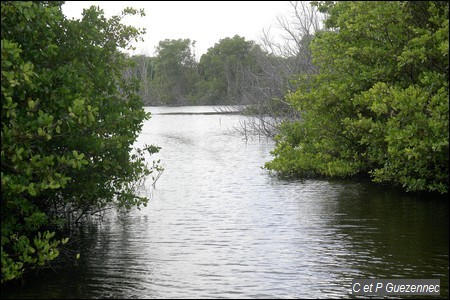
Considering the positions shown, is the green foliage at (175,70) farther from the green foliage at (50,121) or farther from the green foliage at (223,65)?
the green foliage at (50,121)

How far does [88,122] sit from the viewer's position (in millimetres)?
11070

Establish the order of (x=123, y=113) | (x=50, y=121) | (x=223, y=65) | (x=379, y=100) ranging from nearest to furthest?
(x=50, y=121)
(x=123, y=113)
(x=379, y=100)
(x=223, y=65)

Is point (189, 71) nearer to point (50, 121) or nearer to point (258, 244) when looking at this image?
point (258, 244)

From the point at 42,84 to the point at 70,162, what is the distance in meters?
1.74

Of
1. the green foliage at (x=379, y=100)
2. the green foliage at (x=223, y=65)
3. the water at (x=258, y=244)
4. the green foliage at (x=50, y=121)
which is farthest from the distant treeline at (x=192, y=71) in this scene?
the green foliage at (x=50, y=121)

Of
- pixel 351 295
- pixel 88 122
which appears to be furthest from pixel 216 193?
pixel 351 295

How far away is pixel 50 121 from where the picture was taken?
31.3 ft

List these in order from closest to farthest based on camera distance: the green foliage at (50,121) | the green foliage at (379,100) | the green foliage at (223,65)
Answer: the green foliage at (50,121) < the green foliage at (379,100) < the green foliage at (223,65)

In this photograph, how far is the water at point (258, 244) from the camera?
10.2m

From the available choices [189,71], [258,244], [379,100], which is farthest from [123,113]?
[189,71]

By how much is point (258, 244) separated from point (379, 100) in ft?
21.4

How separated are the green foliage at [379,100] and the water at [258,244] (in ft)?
2.91

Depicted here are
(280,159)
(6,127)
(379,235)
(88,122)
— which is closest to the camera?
(6,127)

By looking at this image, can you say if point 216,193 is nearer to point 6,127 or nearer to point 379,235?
point 379,235
